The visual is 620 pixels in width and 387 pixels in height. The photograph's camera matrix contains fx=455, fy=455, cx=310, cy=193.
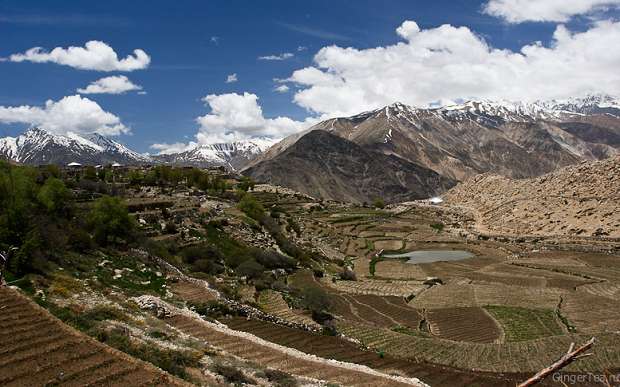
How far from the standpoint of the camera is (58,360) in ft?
55.9

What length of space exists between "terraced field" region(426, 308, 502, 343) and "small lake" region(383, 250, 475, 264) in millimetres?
48033

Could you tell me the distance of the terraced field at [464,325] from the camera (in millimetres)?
45469

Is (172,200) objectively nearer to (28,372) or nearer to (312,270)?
(312,270)

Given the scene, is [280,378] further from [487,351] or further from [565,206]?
[565,206]

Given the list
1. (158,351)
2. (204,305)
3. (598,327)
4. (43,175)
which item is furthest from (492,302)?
(43,175)

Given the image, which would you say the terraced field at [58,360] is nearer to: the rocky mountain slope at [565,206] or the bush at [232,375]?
the bush at [232,375]

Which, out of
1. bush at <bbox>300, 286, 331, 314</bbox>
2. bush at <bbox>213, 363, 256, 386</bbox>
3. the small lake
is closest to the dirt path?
bush at <bbox>213, 363, 256, 386</bbox>

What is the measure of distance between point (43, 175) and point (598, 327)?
102 m

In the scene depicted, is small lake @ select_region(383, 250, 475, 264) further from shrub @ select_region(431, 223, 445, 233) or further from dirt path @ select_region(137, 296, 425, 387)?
dirt path @ select_region(137, 296, 425, 387)

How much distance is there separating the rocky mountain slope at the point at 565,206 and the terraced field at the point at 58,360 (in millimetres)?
133171

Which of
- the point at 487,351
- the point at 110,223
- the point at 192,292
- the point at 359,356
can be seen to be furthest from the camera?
the point at 110,223

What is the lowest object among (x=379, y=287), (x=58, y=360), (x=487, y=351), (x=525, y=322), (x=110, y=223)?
(x=379, y=287)

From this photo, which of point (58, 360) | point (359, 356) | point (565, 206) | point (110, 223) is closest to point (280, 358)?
point (359, 356)

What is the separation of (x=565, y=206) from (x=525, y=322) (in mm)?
118578
